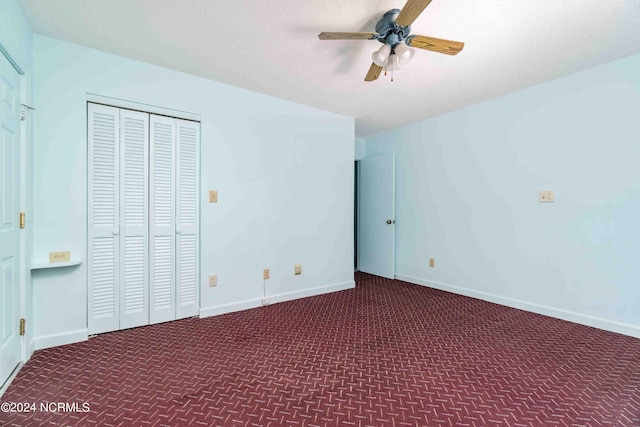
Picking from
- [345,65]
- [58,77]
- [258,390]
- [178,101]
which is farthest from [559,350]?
[58,77]

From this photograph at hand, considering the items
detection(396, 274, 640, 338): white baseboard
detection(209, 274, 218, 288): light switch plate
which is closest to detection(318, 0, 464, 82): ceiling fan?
detection(209, 274, 218, 288): light switch plate

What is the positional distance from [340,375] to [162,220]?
2082mm

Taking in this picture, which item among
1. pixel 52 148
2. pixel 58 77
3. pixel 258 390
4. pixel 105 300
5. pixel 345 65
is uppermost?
pixel 345 65

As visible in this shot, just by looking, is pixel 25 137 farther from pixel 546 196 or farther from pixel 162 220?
pixel 546 196

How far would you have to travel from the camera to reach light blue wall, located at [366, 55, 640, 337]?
256 cm

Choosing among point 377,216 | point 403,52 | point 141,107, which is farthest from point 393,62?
point 377,216

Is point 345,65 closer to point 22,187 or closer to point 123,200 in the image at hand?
point 123,200

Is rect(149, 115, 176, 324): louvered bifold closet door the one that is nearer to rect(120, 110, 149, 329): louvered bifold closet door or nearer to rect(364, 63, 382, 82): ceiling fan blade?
rect(120, 110, 149, 329): louvered bifold closet door

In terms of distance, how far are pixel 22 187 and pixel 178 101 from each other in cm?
138

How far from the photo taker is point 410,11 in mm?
1641

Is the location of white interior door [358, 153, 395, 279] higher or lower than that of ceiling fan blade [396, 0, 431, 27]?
lower

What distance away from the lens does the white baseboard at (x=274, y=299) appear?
9.72 ft

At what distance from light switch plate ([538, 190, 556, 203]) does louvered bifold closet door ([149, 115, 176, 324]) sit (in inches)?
148

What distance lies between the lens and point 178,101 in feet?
9.16
